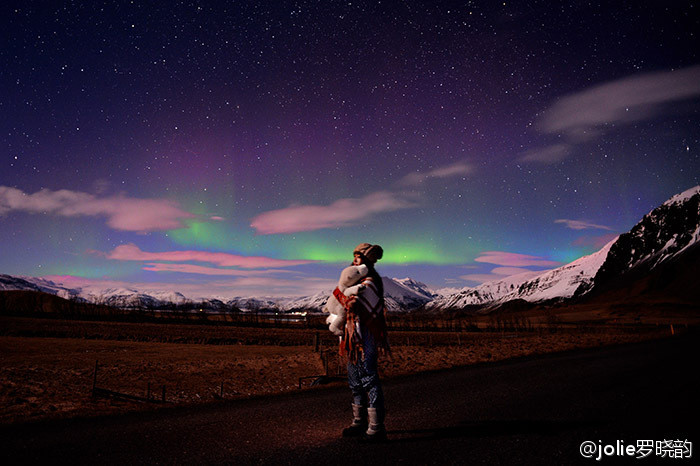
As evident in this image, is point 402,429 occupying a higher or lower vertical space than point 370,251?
lower

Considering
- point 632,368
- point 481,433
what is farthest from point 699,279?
point 481,433

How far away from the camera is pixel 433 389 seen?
9.58m

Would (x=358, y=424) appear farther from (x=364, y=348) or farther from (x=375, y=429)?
(x=364, y=348)

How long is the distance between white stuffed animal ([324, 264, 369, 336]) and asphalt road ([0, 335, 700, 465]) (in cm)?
137

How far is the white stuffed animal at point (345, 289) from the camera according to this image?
556 centimetres

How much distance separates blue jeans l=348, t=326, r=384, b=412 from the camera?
529 centimetres

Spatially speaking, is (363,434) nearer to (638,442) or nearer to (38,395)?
(638,442)

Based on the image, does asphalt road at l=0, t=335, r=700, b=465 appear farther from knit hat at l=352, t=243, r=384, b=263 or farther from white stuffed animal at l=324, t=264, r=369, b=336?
knit hat at l=352, t=243, r=384, b=263

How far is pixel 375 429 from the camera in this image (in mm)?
5152

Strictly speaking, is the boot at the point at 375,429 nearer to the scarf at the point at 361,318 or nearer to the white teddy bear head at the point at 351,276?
the scarf at the point at 361,318

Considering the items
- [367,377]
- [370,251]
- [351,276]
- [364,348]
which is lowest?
[367,377]

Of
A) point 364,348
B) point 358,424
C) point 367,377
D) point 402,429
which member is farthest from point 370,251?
point 402,429

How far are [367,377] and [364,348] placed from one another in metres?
0.35

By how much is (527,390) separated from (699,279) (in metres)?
177
